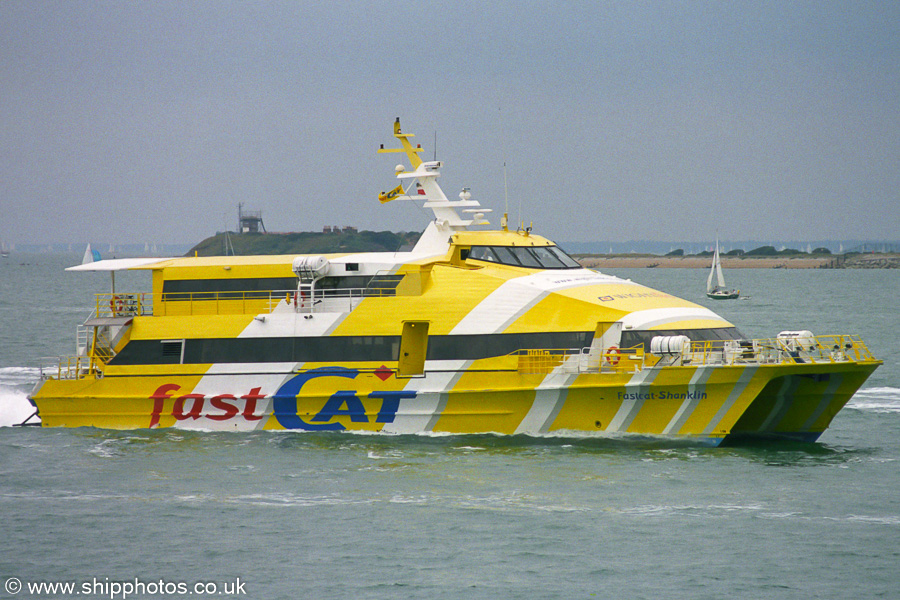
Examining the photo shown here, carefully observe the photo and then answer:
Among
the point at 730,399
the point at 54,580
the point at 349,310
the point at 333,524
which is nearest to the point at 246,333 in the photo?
the point at 349,310

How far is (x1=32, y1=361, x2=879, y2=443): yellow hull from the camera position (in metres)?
18.2

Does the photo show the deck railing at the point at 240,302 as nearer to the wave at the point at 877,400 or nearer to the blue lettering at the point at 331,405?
the blue lettering at the point at 331,405

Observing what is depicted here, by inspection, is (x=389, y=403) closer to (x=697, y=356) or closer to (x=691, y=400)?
(x=691, y=400)

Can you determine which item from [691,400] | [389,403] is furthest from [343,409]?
[691,400]

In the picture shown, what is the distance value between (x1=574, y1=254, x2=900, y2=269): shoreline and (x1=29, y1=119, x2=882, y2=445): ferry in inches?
5534

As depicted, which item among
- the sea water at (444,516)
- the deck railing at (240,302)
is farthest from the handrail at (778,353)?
Result: the deck railing at (240,302)

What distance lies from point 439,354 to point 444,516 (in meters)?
5.00

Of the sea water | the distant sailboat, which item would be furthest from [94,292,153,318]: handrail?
the distant sailboat

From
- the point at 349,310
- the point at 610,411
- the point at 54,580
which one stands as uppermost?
the point at 349,310

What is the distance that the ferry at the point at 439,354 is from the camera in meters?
18.5

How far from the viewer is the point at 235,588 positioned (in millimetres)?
12727

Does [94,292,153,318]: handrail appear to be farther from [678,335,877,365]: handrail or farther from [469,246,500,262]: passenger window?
[678,335,877,365]: handrail

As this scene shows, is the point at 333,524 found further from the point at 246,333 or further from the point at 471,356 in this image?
the point at 246,333

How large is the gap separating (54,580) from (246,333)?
843cm
